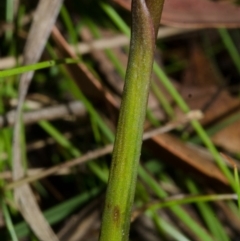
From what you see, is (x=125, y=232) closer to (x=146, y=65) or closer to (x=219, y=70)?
(x=146, y=65)

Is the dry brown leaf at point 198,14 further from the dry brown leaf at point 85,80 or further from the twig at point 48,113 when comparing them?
the twig at point 48,113

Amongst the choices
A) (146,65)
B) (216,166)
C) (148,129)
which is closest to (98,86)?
(148,129)

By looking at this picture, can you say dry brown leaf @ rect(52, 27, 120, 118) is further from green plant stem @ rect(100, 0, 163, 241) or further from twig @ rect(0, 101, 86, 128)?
green plant stem @ rect(100, 0, 163, 241)

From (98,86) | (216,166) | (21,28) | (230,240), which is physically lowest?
(230,240)

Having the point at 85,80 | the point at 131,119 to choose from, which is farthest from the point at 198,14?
the point at 131,119

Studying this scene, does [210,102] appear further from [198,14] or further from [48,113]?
[48,113]

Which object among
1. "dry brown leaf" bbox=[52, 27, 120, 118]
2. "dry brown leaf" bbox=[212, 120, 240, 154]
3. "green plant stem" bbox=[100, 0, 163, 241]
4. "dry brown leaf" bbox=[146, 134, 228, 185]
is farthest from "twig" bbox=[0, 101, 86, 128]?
"green plant stem" bbox=[100, 0, 163, 241]
